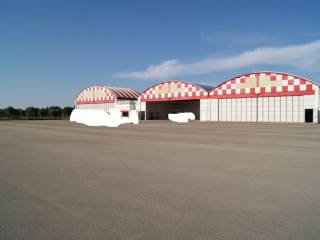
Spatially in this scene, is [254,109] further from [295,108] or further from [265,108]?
[295,108]

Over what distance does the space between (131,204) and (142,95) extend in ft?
132

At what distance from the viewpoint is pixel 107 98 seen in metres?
47.8

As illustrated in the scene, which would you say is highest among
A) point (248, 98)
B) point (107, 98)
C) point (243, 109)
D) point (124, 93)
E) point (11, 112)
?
point (124, 93)

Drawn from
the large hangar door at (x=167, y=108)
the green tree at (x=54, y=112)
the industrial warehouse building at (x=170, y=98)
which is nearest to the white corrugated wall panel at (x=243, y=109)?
the industrial warehouse building at (x=170, y=98)

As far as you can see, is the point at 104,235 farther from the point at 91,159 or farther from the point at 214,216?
the point at 91,159

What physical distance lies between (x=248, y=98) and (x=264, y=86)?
7.10 ft

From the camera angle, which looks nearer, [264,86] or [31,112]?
[264,86]

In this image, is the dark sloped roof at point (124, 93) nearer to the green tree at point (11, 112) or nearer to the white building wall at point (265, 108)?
the white building wall at point (265, 108)

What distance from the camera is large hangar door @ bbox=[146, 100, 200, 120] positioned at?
1804 inches

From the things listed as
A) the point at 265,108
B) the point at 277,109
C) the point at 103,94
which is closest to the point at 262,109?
the point at 265,108

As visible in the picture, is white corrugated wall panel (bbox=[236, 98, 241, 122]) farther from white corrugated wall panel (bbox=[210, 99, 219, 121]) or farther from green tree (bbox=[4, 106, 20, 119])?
green tree (bbox=[4, 106, 20, 119])

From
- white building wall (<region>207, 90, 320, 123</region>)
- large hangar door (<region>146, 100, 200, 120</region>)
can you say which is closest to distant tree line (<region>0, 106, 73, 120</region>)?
large hangar door (<region>146, 100, 200, 120</region>)

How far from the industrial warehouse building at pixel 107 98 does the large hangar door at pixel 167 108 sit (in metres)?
2.46

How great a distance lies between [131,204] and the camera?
13.1 feet
